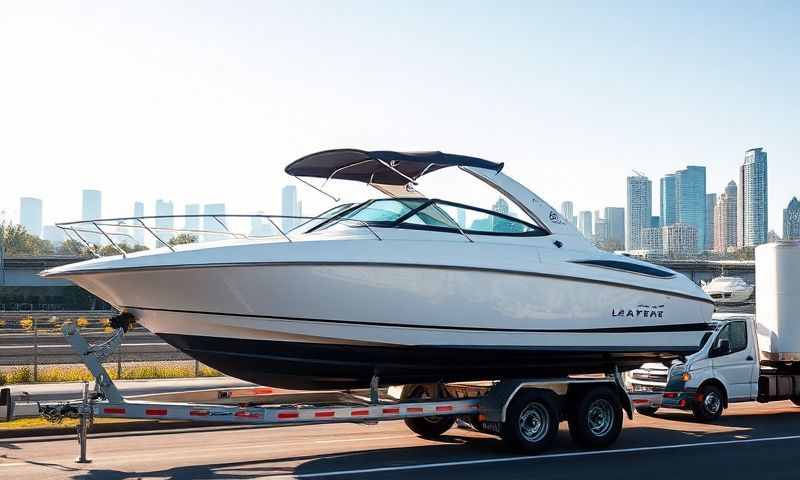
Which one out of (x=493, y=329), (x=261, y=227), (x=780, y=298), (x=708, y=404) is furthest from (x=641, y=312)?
(x=261, y=227)

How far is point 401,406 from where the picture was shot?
32.7 feet

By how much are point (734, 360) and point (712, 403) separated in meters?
0.87

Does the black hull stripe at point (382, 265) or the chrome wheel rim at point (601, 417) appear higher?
the black hull stripe at point (382, 265)

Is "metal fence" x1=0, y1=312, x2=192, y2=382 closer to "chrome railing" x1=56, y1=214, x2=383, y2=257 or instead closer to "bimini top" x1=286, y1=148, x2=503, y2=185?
"bimini top" x1=286, y1=148, x2=503, y2=185

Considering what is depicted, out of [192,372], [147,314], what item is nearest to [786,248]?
[147,314]

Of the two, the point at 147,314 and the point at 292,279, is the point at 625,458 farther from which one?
the point at 147,314

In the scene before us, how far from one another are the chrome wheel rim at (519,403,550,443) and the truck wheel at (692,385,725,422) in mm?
4040

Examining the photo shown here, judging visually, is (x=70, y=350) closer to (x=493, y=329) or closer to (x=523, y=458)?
(x=493, y=329)

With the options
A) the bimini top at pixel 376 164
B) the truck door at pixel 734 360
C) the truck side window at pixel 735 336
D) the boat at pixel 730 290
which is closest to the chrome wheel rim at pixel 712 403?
the truck door at pixel 734 360

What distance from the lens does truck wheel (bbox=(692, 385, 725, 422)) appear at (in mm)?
13430

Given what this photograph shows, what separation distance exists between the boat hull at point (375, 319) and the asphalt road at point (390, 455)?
1021mm

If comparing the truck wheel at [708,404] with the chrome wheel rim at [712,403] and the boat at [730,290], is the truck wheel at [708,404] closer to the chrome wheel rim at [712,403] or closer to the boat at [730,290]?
the chrome wheel rim at [712,403]

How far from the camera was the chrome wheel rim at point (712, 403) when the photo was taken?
13.5 meters

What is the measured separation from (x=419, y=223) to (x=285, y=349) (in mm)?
2296
